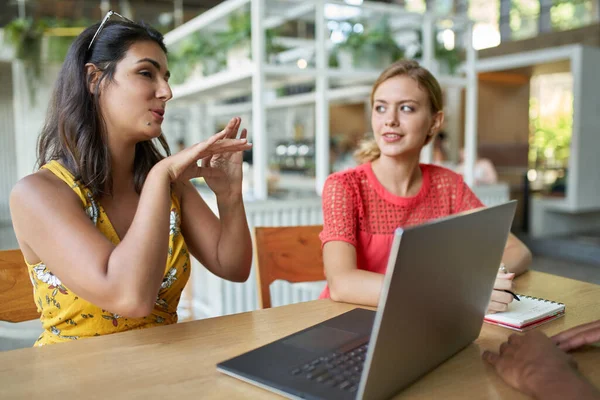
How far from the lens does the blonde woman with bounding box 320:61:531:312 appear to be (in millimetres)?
1625

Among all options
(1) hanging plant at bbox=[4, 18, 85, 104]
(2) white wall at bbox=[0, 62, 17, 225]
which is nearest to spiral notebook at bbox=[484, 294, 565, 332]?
(1) hanging plant at bbox=[4, 18, 85, 104]

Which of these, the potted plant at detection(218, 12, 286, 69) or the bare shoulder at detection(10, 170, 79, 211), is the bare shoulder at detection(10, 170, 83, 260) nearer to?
the bare shoulder at detection(10, 170, 79, 211)

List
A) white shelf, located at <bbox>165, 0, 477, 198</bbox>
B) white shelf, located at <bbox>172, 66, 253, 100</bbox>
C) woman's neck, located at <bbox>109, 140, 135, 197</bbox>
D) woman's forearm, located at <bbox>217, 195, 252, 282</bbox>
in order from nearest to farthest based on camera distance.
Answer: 1. woman's neck, located at <bbox>109, 140, 135, 197</bbox>
2. woman's forearm, located at <bbox>217, 195, 252, 282</bbox>
3. white shelf, located at <bbox>165, 0, 477, 198</bbox>
4. white shelf, located at <bbox>172, 66, 253, 100</bbox>

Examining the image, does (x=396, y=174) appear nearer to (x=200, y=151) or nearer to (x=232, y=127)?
(x=232, y=127)

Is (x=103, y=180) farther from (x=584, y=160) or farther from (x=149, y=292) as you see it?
(x=584, y=160)

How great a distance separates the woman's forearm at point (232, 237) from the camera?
1488 mm

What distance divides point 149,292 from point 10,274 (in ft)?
1.58

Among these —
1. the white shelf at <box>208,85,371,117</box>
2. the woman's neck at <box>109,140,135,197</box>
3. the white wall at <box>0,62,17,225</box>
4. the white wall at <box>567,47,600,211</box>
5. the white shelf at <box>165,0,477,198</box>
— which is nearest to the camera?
the woman's neck at <box>109,140,135,197</box>

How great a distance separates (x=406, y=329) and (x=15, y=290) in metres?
1.04

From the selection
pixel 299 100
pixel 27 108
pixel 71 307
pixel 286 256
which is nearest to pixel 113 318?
pixel 71 307

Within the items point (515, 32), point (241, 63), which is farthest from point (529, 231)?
point (241, 63)

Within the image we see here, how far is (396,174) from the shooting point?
1754 millimetres

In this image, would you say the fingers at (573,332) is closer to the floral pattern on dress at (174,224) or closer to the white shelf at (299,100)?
the floral pattern on dress at (174,224)

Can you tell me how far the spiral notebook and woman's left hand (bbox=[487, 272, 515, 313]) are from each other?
0.05ft
